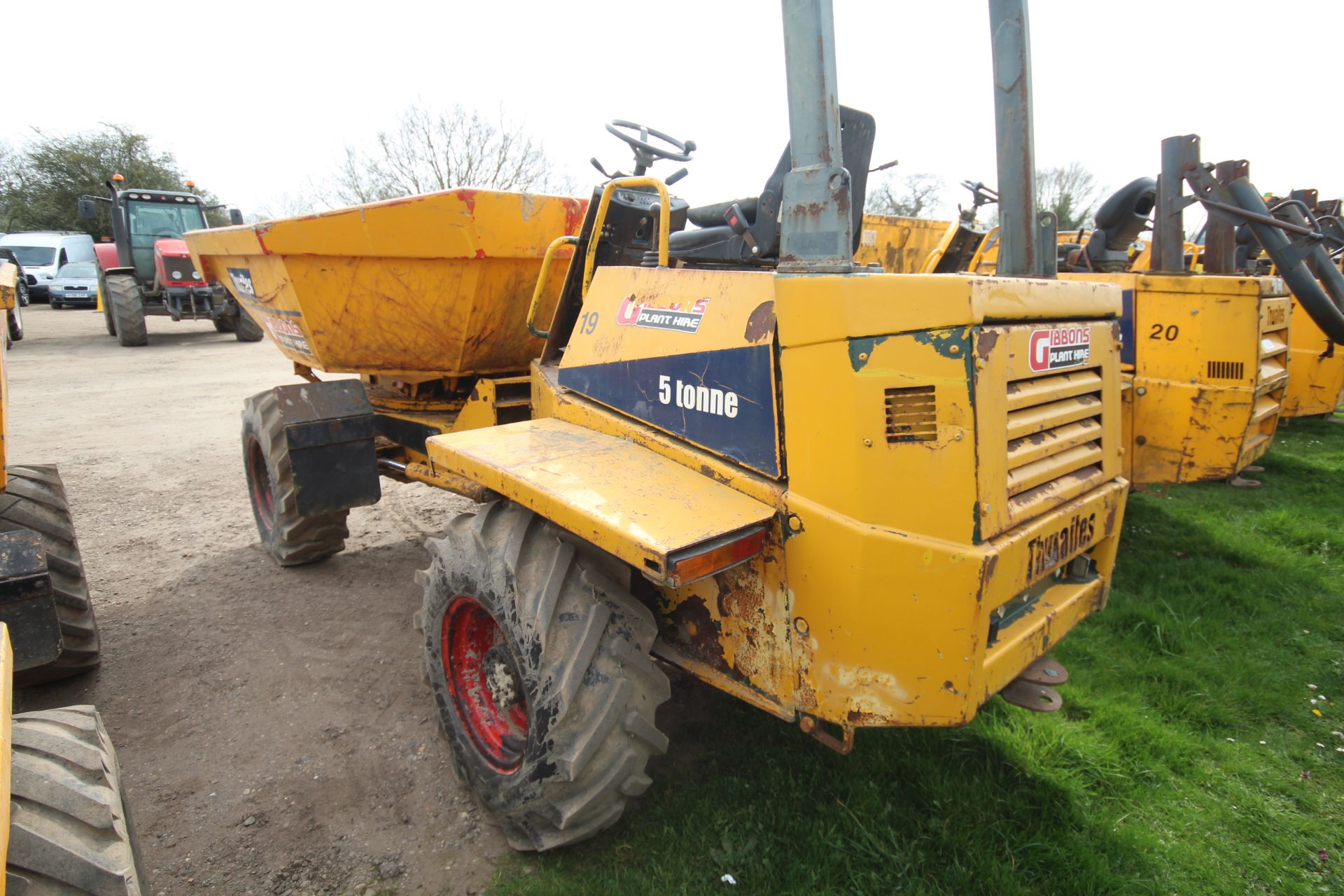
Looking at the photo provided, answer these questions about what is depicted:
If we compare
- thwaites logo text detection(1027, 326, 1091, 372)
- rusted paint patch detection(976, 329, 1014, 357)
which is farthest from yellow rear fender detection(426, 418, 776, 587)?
thwaites logo text detection(1027, 326, 1091, 372)

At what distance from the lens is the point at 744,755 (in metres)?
2.75

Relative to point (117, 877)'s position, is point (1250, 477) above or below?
below

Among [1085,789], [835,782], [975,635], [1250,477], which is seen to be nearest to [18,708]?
[835,782]

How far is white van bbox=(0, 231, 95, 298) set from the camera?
21.5 metres

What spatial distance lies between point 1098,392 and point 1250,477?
5.21 meters

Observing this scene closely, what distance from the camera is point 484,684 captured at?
2.69 meters

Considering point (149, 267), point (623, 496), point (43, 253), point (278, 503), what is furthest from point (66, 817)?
point (43, 253)

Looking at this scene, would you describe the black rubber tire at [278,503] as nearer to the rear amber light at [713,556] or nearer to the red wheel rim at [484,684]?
the red wheel rim at [484,684]

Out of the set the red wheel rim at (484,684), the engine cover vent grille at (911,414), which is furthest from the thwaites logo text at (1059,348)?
the red wheel rim at (484,684)

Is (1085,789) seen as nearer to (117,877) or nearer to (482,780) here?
(482,780)

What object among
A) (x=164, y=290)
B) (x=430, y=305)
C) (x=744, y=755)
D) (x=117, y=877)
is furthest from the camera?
(x=164, y=290)

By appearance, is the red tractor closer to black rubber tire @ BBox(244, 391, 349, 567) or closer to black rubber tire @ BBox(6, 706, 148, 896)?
black rubber tire @ BBox(244, 391, 349, 567)

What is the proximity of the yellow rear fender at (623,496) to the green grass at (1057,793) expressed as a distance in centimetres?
99

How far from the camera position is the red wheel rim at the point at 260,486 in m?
4.72
